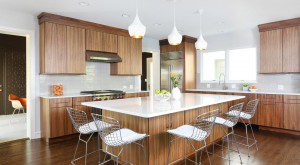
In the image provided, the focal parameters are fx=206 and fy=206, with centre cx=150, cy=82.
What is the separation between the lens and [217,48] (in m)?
6.37

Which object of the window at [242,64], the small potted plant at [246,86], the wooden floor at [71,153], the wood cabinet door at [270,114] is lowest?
the wooden floor at [71,153]

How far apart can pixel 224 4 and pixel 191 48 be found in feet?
9.80

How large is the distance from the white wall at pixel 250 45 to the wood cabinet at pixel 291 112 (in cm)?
62

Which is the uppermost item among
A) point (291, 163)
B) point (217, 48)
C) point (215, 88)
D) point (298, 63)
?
point (217, 48)

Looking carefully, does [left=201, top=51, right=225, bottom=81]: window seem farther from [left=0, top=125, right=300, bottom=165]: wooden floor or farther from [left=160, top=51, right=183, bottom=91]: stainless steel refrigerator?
[left=0, top=125, right=300, bottom=165]: wooden floor

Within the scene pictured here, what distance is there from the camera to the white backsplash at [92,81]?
449 cm

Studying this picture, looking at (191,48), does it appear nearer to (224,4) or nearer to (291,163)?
(224,4)

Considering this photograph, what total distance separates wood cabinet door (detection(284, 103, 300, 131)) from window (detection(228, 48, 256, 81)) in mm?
1330

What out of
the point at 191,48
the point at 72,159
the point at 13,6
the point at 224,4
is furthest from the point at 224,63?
the point at 13,6

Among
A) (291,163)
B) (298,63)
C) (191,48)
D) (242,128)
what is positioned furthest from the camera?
(191,48)

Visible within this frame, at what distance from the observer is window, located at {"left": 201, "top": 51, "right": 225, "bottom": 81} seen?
6352 mm

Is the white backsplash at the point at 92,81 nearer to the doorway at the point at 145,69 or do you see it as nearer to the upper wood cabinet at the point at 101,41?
the upper wood cabinet at the point at 101,41

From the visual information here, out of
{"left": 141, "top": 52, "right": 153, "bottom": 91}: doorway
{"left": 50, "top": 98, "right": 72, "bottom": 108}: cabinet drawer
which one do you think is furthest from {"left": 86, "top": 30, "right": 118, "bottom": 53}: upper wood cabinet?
{"left": 141, "top": 52, "right": 153, "bottom": 91}: doorway

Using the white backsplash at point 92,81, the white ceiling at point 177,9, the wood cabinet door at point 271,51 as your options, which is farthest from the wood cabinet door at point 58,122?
the wood cabinet door at point 271,51
